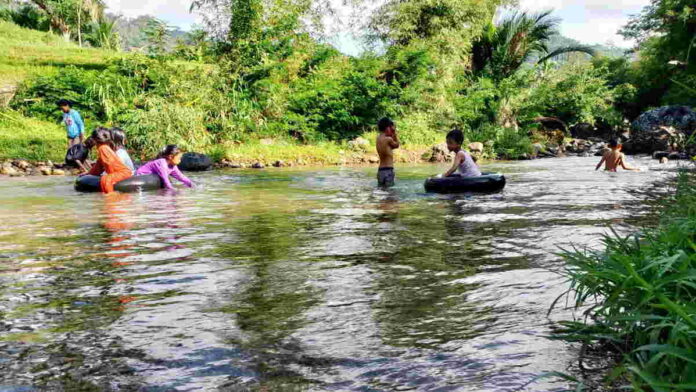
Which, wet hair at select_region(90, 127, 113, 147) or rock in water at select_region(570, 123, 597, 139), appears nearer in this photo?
wet hair at select_region(90, 127, 113, 147)

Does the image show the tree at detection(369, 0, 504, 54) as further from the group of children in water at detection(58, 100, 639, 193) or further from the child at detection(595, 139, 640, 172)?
the group of children in water at detection(58, 100, 639, 193)

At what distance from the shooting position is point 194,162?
17.5 m

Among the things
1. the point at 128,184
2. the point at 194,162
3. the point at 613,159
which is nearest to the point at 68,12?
the point at 194,162

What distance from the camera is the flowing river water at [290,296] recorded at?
2.84m

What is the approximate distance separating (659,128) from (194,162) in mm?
17183

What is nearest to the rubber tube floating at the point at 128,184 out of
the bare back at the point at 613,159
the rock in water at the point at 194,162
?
the rock in water at the point at 194,162

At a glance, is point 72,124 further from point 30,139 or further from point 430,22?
point 430,22

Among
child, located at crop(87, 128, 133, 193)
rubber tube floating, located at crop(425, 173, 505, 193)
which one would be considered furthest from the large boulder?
child, located at crop(87, 128, 133, 193)

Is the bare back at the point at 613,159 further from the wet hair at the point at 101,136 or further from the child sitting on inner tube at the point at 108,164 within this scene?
the wet hair at the point at 101,136

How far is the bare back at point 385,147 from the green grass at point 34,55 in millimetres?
14825

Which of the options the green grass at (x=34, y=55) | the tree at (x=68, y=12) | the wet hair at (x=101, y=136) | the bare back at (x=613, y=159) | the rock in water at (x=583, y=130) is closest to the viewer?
the wet hair at (x=101, y=136)

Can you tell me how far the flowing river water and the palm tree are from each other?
22.3 m

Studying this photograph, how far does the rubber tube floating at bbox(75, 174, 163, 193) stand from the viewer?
1117 centimetres

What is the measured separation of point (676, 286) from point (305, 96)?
2067 centimetres
